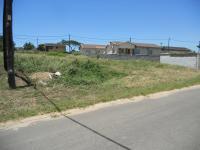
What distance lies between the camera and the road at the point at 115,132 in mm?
5473

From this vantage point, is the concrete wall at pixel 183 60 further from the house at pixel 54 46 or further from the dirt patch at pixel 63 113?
the house at pixel 54 46

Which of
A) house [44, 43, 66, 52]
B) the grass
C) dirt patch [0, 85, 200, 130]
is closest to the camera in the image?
dirt patch [0, 85, 200, 130]

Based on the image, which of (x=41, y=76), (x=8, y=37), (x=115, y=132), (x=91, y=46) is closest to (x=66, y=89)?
(x=41, y=76)

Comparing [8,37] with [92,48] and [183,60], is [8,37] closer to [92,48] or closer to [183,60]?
[183,60]

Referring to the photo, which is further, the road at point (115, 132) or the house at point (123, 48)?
the house at point (123, 48)

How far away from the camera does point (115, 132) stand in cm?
628

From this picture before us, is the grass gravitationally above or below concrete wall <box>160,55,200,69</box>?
below

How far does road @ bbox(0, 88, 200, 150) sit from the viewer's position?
5473 millimetres

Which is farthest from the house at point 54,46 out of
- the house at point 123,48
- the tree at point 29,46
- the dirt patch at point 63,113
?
the dirt patch at point 63,113

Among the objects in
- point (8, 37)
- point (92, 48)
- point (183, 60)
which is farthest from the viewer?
point (92, 48)

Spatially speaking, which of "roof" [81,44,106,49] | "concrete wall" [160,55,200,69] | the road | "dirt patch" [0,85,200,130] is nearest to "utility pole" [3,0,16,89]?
"dirt patch" [0,85,200,130]

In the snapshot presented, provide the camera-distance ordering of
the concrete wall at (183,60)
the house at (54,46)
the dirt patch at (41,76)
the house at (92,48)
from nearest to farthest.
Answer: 1. the dirt patch at (41,76)
2. the concrete wall at (183,60)
3. the house at (54,46)
4. the house at (92,48)

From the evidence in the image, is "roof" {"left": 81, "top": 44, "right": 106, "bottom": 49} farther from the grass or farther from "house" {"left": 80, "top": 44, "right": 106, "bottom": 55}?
the grass

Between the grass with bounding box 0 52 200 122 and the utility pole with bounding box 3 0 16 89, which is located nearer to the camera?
the grass with bounding box 0 52 200 122
